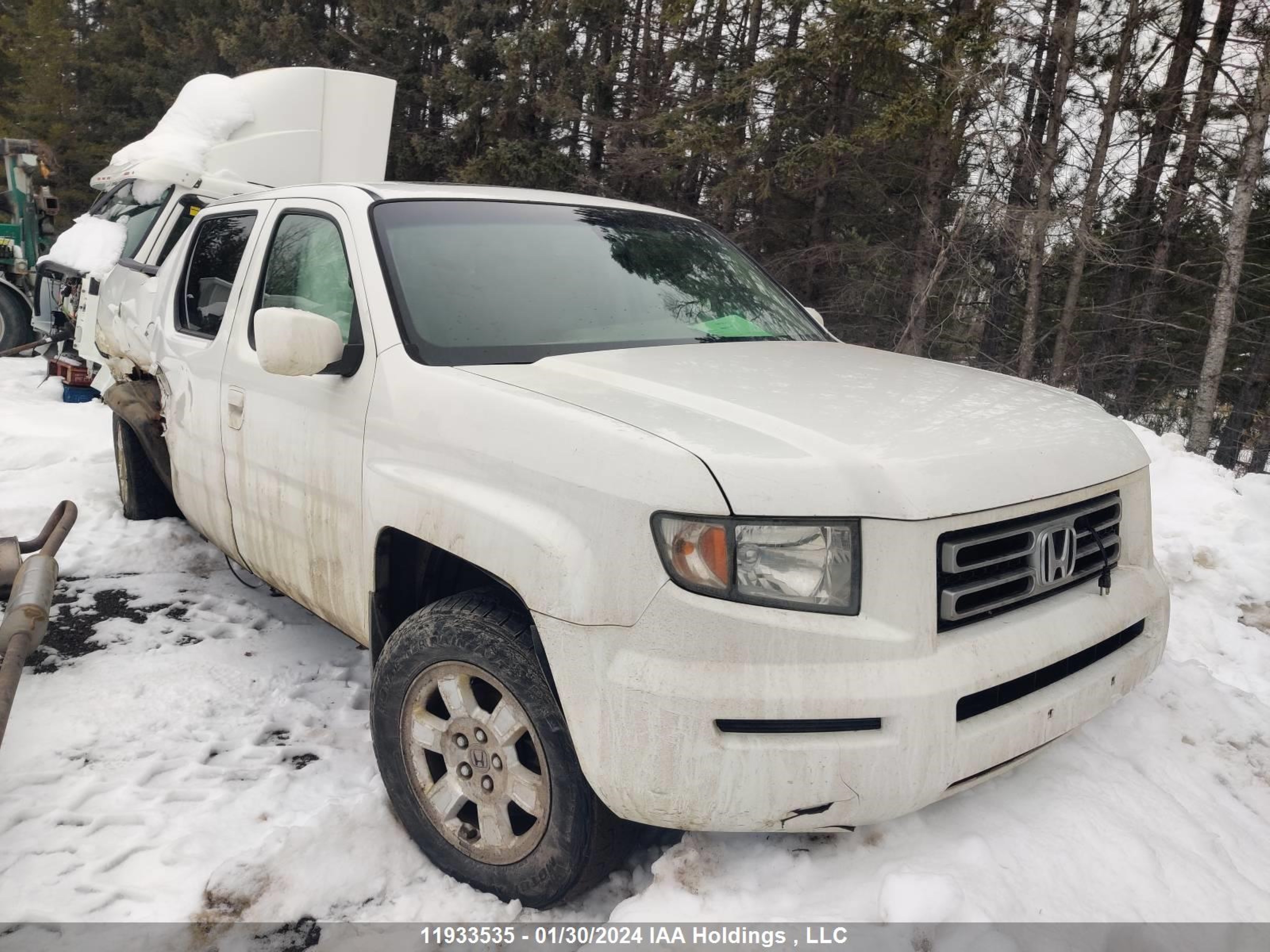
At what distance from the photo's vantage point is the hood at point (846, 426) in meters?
1.92

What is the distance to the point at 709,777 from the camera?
74.4 inches

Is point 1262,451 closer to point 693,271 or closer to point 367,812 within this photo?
point 693,271

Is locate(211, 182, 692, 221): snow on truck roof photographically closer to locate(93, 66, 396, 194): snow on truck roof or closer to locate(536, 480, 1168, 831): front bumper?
locate(536, 480, 1168, 831): front bumper

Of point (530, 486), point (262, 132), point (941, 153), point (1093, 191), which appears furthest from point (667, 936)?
point (1093, 191)

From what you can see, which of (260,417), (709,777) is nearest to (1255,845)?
(709,777)

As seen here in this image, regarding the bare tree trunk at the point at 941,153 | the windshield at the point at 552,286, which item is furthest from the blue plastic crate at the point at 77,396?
the bare tree trunk at the point at 941,153

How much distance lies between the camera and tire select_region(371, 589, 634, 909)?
214 cm

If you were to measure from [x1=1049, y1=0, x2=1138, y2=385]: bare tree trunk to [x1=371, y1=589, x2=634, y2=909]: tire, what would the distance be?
41.4 ft

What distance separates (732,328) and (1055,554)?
→ 1.45 meters

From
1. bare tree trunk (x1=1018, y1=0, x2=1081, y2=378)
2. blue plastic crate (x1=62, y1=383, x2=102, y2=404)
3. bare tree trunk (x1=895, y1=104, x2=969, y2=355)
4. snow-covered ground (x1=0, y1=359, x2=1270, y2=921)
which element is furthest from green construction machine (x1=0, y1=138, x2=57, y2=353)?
bare tree trunk (x1=1018, y1=0, x2=1081, y2=378)

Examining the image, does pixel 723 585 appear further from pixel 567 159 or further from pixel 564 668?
pixel 567 159

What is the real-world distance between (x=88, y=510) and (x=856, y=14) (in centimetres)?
1067

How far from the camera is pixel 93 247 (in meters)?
7.51

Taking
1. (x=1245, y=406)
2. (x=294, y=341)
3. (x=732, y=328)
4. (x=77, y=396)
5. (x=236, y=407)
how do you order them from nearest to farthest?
(x=294, y=341) < (x=732, y=328) < (x=236, y=407) < (x=77, y=396) < (x=1245, y=406)
